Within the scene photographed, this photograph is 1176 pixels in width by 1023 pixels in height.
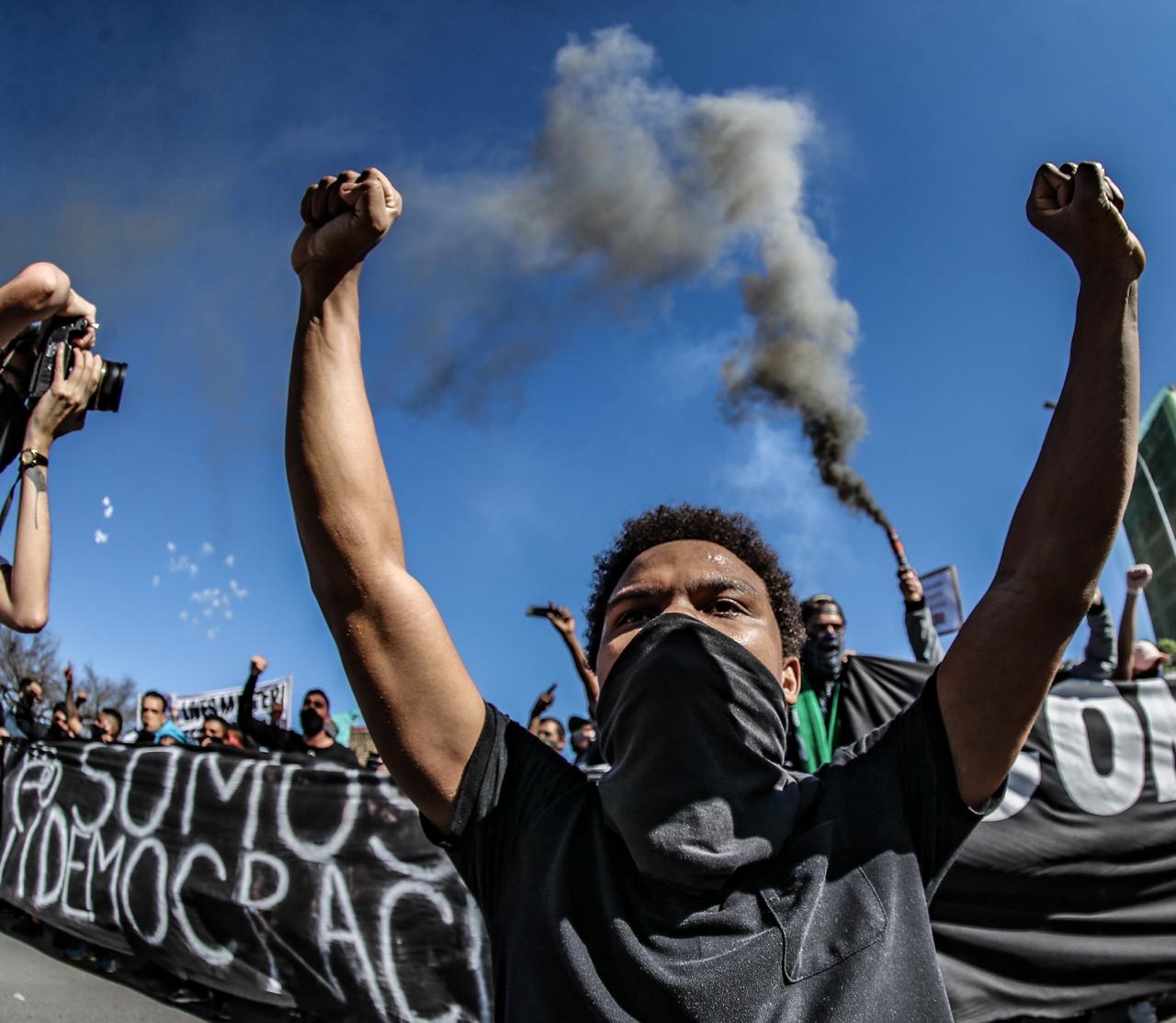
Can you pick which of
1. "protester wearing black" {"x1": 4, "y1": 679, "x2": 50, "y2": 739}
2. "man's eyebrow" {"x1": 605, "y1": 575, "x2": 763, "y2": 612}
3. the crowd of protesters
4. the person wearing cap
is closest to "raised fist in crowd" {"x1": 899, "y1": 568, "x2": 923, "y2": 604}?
the crowd of protesters

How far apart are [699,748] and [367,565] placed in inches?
20.1

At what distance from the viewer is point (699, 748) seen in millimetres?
1235

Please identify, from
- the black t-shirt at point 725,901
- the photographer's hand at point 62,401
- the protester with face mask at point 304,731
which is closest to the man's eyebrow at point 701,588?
the black t-shirt at point 725,901

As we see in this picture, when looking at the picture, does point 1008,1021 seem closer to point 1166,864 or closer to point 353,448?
point 1166,864

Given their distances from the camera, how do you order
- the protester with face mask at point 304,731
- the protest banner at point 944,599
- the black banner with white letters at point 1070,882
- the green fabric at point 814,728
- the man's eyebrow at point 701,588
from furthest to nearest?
the protest banner at point 944,599 → the protester with face mask at point 304,731 → the green fabric at point 814,728 → the black banner with white letters at point 1070,882 → the man's eyebrow at point 701,588

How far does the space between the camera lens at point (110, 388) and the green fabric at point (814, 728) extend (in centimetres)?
342

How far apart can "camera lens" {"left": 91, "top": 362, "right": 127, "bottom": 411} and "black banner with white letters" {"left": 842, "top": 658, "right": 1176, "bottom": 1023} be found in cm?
382

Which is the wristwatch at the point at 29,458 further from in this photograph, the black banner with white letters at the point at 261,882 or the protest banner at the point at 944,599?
the protest banner at the point at 944,599

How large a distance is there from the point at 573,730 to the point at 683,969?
5.95 meters

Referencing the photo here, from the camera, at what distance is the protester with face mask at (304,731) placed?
588 cm

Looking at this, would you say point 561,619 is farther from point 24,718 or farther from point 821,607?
point 24,718

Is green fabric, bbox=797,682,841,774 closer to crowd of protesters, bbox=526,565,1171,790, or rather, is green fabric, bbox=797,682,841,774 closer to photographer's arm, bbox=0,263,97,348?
crowd of protesters, bbox=526,565,1171,790

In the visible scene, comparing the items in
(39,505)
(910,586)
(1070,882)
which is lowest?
(1070,882)

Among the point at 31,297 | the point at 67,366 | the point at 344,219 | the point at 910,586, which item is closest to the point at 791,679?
the point at 344,219
